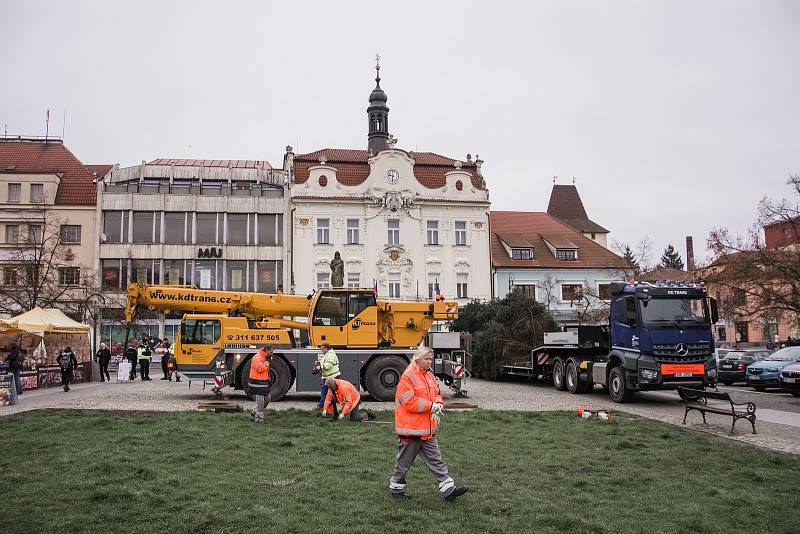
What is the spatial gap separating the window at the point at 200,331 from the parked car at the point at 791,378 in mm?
17422

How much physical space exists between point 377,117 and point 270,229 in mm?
15195

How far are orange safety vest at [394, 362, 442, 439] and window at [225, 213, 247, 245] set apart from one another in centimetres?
4347

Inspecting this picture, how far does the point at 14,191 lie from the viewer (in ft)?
160

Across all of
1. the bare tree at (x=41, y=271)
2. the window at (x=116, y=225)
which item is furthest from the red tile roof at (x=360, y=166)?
the bare tree at (x=41, y=271)

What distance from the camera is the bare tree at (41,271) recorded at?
3353 cm

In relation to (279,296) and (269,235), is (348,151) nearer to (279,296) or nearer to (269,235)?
(269,235)

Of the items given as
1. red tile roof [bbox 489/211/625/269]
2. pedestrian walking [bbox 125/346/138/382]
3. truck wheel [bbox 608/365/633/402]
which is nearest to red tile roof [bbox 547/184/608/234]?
red tile roof [bbox 489/211/625/269]

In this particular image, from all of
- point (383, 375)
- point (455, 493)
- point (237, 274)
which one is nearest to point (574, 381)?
point (383, 375)

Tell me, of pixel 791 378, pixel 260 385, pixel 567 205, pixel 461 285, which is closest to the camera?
pixel 260 385

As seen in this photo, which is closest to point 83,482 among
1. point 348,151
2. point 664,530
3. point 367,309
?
point 664,530

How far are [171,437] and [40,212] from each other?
41.2 m

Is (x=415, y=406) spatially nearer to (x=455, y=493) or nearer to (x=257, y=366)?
(x=455, y=493)

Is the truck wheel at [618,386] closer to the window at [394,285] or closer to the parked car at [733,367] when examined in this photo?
the parked car at [733,367]

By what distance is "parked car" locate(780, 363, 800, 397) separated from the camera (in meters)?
21.4
